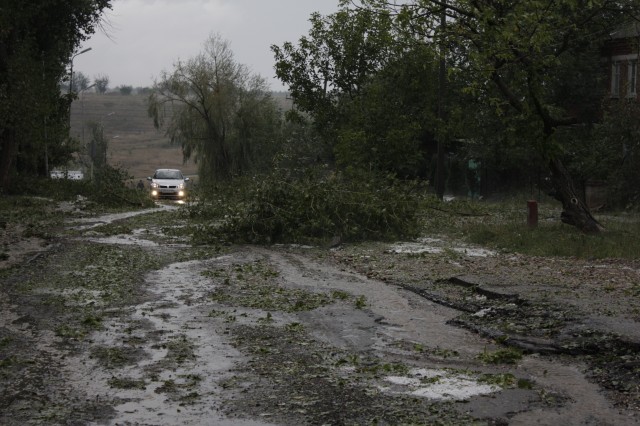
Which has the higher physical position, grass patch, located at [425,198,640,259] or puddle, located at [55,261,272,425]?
puddle, located at [55,261,272,425]

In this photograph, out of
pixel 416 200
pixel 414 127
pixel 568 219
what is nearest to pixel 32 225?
pixel 416 200

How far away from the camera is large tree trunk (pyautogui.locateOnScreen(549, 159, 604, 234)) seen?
2179 cm

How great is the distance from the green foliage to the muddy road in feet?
15.0

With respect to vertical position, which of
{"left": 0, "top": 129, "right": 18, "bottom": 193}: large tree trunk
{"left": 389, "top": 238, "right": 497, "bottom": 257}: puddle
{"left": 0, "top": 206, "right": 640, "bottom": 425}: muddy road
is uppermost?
{"left": 0, "top": 129, "right": 18, "bottom": 193}: large tree trunk

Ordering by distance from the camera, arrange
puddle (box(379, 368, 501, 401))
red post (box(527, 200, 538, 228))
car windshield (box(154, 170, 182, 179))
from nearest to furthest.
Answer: puddle (box(379, 368, 501, 401))
red post (box(527, 200, 538, 228))
car windshield (box(154, 170, 182, 179))

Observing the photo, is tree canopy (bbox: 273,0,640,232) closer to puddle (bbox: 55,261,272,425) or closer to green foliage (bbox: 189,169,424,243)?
green foliage (bbox: 189,169,424,243)

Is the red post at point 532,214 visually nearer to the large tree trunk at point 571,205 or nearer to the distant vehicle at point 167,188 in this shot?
the large tree trunk at point 571,205

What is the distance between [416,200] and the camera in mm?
22766

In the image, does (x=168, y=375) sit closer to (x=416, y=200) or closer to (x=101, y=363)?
(x=101, y=363)

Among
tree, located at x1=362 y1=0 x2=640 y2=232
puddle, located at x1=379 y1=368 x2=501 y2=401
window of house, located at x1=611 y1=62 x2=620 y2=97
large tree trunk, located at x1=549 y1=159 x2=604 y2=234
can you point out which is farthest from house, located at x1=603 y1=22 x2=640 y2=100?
puddle, located at x1=379 y1=368 x2=501 y2=401

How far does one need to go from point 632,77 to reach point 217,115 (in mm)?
30867

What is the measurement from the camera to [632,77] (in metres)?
40.2

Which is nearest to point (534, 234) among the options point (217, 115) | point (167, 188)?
point (167, 188)

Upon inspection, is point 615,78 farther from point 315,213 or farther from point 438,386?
point 438,386
